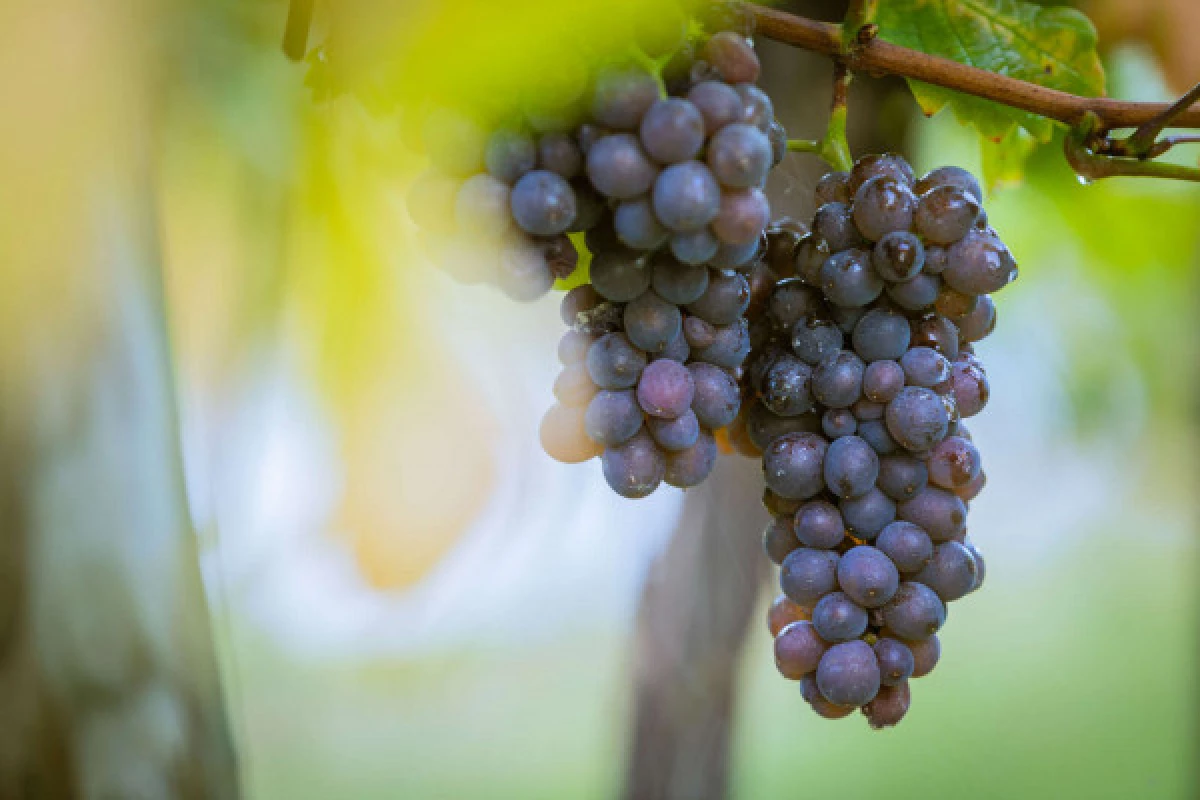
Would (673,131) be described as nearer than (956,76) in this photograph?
Yes

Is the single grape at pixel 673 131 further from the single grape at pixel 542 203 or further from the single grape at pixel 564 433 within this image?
the single grape at pixel 564 433

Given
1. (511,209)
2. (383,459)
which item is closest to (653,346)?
(511,209)

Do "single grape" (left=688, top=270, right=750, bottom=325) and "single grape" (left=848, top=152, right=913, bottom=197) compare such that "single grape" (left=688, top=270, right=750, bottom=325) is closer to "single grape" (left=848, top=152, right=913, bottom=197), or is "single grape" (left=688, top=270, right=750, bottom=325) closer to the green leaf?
"single grape" (left=848, top=152, right=913, bottom=197)

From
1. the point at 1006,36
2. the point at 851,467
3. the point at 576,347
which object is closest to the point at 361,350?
the point at 576,347

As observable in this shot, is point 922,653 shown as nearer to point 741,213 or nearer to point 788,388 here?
point 788,388

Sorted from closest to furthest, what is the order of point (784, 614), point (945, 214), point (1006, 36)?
point (945, 214) → point (784, 614) → point (1006, 36)

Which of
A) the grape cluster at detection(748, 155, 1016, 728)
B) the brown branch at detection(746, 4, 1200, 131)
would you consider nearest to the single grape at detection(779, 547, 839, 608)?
the grape cluster at detection(748, 155, 1016, 728)

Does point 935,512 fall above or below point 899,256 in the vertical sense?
below

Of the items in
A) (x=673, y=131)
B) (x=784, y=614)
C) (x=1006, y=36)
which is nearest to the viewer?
(x=673, y=131)

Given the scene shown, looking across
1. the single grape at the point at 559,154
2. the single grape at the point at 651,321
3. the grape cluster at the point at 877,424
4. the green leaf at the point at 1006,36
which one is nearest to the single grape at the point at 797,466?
the grape cluster at the point at 877,424
